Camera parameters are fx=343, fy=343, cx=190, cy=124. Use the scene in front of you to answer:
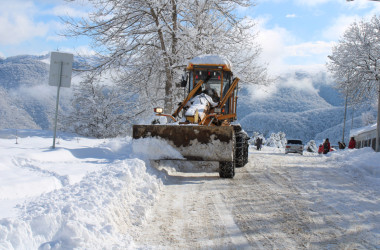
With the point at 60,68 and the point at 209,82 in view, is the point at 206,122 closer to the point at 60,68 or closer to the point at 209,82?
the point at 209,82

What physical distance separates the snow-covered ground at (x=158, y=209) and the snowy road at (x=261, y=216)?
0.04 feet

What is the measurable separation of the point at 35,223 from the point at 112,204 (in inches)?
53.1

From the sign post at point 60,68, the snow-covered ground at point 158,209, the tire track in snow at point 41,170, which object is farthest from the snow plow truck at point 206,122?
the tire track in snow at point 41,170

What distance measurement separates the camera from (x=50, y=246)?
3328 millimetres

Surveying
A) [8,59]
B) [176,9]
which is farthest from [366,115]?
[8,59]

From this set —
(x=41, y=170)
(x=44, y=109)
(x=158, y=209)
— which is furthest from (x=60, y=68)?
(x=44, y=109)

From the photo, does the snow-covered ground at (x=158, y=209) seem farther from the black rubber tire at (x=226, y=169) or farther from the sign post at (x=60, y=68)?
the sign post at (x=60, y=68)

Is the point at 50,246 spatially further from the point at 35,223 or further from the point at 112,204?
the point at 112,204

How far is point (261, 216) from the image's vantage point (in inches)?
209

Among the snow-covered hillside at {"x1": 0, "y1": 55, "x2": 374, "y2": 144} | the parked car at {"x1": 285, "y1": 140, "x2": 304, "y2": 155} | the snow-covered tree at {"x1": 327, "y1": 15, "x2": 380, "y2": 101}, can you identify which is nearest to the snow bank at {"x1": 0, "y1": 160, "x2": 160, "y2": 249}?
the snow-covered tree at {"x1": 327, "y1": 15, "x2": 380, "y2": 101}

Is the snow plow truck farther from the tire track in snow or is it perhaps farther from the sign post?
the tire track in snow

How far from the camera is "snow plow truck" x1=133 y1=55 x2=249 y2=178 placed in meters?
8.48

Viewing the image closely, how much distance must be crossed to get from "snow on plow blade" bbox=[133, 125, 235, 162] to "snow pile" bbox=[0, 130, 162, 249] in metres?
1.09

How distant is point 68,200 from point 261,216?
9.37ft
